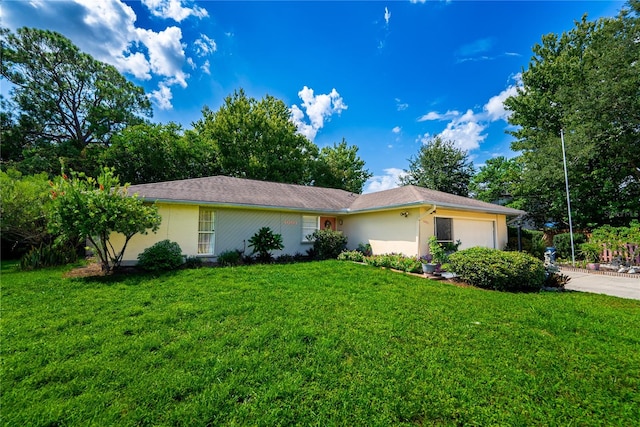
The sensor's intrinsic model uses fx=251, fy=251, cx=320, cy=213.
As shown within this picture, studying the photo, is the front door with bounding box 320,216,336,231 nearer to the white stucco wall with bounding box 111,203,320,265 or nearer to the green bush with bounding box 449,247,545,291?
the white stucco wall with bounding box 111,203,320,265

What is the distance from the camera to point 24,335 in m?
3.72

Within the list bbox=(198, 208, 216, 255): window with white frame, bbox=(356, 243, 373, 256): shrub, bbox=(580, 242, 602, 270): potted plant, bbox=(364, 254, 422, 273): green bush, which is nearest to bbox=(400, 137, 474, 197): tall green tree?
bbox=(580, 242, 602, 270): potted plant

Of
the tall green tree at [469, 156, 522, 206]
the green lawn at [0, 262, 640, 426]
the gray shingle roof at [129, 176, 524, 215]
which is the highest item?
the tall green tree at [469, 156, 522, 206]

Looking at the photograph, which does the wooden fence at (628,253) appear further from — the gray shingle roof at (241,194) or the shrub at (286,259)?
the shrub at (286,259)

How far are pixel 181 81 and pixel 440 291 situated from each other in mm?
16488

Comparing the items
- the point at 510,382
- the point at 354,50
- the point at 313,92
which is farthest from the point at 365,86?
Result: the point at 510,382

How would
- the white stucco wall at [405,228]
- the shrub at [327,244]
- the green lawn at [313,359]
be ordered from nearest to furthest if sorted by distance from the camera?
1. the green lawn at [313,359]
2. the white stucco wall at [405,228]
3. the shrub at [327,244]

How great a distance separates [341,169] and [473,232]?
1957 centimetres

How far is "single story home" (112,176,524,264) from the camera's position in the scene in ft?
31.2

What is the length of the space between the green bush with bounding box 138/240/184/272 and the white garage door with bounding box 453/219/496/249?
440 inches

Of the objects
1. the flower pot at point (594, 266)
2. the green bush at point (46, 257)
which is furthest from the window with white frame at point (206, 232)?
the flower pot at point (594, 266)

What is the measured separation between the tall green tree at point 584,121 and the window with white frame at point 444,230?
9046mm

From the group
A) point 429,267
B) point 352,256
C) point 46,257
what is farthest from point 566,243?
point 46,257

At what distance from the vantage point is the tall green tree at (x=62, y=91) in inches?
712
